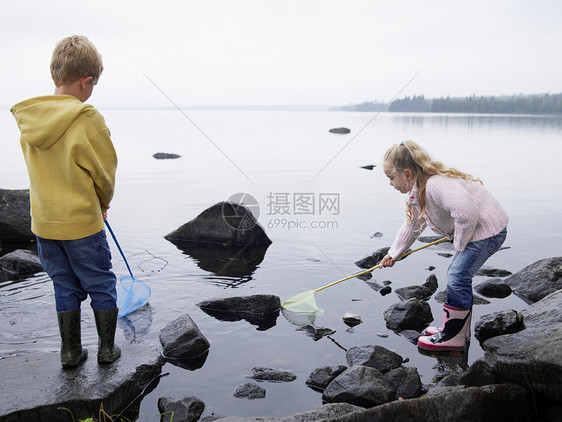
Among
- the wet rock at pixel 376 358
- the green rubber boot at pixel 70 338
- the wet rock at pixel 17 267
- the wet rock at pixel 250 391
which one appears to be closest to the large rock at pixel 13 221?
the wet rock at pixel 17 267

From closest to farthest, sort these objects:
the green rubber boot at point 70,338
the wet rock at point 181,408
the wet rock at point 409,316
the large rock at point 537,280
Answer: the wet rock at point 181,408 < the green rubber boot at point 70,338 < the wet rock at point 409,316 < the large rock at point 537,280

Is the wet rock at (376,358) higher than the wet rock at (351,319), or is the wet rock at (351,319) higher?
the wet rock at (376,358)

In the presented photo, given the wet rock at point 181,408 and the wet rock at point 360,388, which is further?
the wet rock at point 360,388

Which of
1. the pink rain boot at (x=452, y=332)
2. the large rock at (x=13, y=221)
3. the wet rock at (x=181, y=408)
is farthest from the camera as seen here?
the large rock at (x=13, y=221)

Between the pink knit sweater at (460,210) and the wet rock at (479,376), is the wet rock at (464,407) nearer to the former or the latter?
the wet rock at (479,376)

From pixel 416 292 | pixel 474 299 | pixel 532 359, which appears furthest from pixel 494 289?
pixel 532 359

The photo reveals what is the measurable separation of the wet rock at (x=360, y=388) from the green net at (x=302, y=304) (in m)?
1.41

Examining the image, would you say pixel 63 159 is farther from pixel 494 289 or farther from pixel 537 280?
pixel 537 280

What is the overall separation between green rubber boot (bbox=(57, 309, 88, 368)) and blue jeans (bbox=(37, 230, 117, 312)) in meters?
0.05

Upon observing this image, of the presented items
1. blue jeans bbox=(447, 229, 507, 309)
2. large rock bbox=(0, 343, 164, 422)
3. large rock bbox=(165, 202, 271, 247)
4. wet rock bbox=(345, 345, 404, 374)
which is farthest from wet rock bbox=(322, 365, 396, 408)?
large rock bbox=(165, 202, 271, 247)

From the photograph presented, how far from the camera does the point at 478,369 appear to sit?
10.9ft

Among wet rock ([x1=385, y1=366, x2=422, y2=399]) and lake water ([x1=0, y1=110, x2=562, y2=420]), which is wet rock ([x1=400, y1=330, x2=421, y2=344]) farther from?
wet rock ([x1=385, y1=366, x2=422, y2=399])

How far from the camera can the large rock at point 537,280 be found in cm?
533

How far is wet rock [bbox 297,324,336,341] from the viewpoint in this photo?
173 inches
